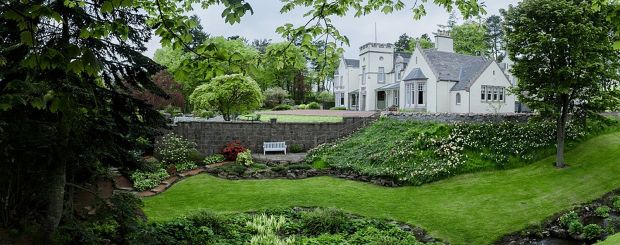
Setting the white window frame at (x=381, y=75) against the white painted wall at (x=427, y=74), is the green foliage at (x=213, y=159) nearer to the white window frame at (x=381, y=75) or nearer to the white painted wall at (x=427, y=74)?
the white painted wall at (x=427, y=74)

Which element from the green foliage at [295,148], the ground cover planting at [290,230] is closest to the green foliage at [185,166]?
the green foliage at [295,148]

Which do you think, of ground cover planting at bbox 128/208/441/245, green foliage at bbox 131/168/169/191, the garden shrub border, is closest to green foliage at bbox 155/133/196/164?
green foliage at bbox 131/168/169/191

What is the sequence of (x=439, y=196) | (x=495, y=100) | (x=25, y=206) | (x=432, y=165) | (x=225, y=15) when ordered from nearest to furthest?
(x=225, y=15) < (x=25, y=206) < (x=439, y=196) < (x=432, y=165) < (x=495, y=100)

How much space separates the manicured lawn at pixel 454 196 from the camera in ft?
38.0

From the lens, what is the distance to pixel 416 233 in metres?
10.7

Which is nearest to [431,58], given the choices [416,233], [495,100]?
[495,100]

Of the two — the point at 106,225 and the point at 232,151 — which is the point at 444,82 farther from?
the point at 106,225

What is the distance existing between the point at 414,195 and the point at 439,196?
0.77 meters

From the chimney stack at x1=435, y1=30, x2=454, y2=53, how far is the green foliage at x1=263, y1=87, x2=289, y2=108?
Result: 18744 millimetres

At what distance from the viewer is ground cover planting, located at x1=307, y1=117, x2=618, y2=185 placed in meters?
16.3

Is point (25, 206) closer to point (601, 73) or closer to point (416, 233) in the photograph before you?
point (416, 233)

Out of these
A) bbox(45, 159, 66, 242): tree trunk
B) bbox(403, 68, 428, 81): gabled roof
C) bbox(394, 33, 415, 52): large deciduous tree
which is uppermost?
bbox(394, 33, 415, 52): large deciduous tree

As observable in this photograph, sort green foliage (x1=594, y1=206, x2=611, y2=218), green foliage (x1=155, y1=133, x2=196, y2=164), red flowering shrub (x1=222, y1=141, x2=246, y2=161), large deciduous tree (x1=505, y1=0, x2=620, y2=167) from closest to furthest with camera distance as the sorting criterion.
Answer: green foliage (x1=594, y1=206, x2=611, y2=218), large deciduous tree (x1=505, y1=0, x2=620, y2=167), green foliage (x1=155, y1=133, x2=196, y2=164), red flowering shrub (x1=222, y1=141, x2=246, y2=161)

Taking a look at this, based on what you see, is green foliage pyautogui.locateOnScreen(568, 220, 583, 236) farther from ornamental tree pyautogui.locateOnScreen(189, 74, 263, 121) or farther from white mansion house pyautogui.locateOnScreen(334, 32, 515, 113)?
white mansion house pyautogui.locateOnScreen(334, 32, 515, 113)
